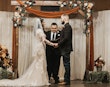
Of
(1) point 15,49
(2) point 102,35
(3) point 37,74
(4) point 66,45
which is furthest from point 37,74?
(2) point 102,35

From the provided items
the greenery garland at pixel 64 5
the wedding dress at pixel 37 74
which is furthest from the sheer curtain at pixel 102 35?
the wedding dress at pixel 37 74

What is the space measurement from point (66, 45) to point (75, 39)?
1.99m

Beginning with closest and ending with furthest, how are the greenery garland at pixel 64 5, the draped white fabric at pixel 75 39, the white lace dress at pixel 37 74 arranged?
the white lace dress at pixel 37 74 < the greenery garland at pixel 64 5 < the draped white fabric at pixel 75 39

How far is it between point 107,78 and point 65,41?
6.26 feet

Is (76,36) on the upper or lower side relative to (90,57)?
upper

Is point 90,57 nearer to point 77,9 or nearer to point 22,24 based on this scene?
point 77,9

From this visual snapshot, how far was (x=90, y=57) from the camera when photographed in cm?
913

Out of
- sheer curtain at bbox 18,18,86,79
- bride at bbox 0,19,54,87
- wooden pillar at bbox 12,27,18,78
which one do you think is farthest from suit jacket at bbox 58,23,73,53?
wooden pillar at bbox 12,27,18,78

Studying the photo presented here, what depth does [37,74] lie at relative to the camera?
24.2ft

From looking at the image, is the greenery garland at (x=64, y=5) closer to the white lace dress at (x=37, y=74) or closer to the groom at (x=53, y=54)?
the groom at (x=53, y=54)

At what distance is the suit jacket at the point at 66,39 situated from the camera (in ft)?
24.4

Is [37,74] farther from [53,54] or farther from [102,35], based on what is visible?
[102,35]

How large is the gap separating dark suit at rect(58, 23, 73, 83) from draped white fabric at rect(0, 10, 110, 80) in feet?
5.71

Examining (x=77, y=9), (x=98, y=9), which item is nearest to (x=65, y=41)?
(x=77, y=9)
